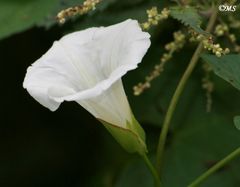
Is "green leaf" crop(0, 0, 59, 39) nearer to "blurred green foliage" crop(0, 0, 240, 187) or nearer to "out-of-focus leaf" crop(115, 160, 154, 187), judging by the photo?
"blurred green foliage" crop(0, 0, 240, 187)

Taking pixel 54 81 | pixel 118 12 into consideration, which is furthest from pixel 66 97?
pixel 118 12

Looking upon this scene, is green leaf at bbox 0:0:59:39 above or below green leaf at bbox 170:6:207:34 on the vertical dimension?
below

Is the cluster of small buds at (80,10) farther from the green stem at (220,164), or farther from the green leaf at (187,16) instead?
the green stem at (220,164)

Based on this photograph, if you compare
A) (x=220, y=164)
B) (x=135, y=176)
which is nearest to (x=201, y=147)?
(x=135, y=176)

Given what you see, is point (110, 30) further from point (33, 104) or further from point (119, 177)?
point (33, 104)

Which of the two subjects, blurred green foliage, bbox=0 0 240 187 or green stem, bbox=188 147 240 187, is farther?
blurred green foliage, bbox=0 0 240 187

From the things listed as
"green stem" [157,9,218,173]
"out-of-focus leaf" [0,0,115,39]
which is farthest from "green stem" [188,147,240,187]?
"out-of-focus leaf" [0,0,115,39]

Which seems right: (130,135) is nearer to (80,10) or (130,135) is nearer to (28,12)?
(80,10)
